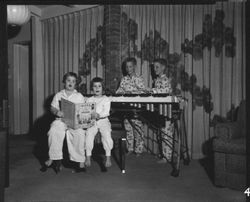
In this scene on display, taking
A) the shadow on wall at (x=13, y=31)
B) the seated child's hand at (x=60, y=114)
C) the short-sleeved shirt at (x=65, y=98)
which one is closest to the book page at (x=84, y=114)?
the seated child's hand at (x=60, y=114)

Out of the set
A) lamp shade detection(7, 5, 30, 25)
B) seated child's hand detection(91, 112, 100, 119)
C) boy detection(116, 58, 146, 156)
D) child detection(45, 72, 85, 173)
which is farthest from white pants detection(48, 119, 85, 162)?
lamp shade detection(7, 5, 30, 25)

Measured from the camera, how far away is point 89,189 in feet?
9.11

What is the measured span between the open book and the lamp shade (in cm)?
204

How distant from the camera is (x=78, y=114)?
3.24m

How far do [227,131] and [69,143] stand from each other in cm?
175

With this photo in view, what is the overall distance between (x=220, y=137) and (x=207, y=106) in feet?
4.58

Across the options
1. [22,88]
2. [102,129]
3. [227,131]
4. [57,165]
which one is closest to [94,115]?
[102,129]

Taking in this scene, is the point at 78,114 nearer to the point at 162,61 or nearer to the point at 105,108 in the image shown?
the point at 105,108

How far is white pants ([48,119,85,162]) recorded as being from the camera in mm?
3324

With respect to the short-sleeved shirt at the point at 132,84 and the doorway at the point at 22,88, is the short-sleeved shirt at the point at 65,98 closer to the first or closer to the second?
the short-sleeved shirt at the point at 132,84

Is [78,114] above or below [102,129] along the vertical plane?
above

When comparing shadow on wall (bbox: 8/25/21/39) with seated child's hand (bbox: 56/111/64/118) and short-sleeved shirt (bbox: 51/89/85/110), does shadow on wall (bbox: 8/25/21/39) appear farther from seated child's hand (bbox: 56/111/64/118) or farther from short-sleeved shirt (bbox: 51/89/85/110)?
seated child's hand (bbox: 56/111/64/118)

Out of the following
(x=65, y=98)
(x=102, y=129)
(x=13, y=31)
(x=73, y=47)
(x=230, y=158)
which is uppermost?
(x=13, y=31)

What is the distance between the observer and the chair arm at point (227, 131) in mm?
2869
